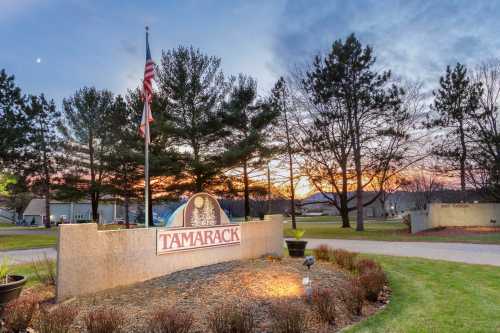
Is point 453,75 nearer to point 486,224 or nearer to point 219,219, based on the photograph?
point 486,224

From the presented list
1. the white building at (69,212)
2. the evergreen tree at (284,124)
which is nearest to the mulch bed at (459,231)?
the evergreen tree at (284,124)

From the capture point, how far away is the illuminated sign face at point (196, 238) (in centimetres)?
843

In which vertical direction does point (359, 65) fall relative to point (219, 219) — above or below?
above

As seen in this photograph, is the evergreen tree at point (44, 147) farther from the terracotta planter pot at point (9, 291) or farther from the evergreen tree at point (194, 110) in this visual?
the terracotta planter pot at point (9, 291)

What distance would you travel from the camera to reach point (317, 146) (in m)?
29.5

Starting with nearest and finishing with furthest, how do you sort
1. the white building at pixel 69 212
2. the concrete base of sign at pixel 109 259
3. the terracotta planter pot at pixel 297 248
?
the concrete base of sign at pixel 109 259 < the terracotta planter pot at pixel 297 248 < the white building at pixel 69 212

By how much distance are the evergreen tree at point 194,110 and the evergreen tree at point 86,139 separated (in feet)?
28.6

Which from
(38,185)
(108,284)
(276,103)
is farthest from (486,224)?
(38,185)

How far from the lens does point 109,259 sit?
718 cm

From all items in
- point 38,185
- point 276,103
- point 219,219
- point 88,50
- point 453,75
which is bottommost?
point 219,219

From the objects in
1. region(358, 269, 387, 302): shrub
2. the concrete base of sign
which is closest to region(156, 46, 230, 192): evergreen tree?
the concrete base of sign

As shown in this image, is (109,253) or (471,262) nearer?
(109,253)

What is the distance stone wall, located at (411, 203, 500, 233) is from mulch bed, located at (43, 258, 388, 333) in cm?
2128

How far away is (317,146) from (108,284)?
24250 mm
